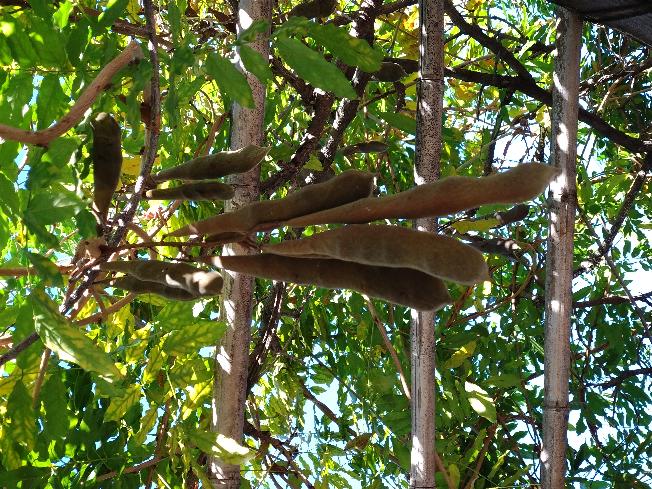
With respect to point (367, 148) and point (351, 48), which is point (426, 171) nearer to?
point (367, 148)

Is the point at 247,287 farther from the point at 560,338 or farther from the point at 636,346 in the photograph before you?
the point at 636,346

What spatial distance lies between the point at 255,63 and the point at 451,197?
351mm

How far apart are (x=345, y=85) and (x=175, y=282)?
29 centimetres

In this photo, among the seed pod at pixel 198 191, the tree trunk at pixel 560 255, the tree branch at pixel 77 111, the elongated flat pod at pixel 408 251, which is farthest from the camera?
the tree trunk at pixel 560 255

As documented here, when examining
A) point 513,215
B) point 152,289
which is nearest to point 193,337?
point 152,289

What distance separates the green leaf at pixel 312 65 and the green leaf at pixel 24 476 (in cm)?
61

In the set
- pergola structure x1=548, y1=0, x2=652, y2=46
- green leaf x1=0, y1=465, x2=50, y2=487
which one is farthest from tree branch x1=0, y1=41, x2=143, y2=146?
pergola structure x1=548, y1=0, x2=652, y2=46

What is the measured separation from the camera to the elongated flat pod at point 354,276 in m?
0.46

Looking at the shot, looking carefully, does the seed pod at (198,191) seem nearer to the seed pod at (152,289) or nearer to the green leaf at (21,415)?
the seed pod at (152,289)

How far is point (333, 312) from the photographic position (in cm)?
177

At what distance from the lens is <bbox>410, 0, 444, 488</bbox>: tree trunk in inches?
40.8

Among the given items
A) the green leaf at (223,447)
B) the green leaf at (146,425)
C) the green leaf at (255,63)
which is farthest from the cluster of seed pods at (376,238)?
the green leaf at (146,425)

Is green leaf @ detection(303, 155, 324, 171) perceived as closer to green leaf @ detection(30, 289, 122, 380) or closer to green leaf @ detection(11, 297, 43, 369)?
green leaf @ detection(11, 297, 43, 369)

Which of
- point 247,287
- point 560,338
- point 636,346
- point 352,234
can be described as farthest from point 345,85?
point 636,346
